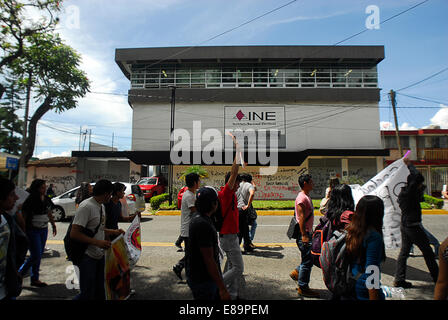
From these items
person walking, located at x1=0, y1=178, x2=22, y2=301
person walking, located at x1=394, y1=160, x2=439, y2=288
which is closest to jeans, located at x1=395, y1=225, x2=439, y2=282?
person walking, located at x1=394, y1=160, x2=439, y2=288

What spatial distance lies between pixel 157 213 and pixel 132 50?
1822 cm

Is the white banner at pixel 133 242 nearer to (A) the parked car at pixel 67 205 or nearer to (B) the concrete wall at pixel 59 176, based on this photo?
(A) the parked car at pixel 67 205

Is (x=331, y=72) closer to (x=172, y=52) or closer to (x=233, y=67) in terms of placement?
(x=233, y=67)

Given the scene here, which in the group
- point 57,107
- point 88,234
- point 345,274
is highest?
point 57,107

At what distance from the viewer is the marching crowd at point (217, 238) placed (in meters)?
2.28

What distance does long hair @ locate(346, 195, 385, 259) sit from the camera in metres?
2.27

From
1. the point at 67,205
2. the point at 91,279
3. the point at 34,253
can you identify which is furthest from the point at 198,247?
the point at 67,205

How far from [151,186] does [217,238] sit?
17.7 m

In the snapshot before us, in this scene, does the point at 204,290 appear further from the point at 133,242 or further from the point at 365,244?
the point at 133,242

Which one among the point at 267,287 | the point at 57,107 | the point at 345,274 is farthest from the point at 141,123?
the point at 345,274

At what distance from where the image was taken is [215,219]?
10.6ft

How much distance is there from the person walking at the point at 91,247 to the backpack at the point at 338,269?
7.55ft

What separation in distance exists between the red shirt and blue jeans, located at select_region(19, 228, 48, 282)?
10.2ft

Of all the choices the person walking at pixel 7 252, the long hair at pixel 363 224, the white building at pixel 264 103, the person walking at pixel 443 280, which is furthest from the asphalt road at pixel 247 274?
the white building at pixel 264 103
